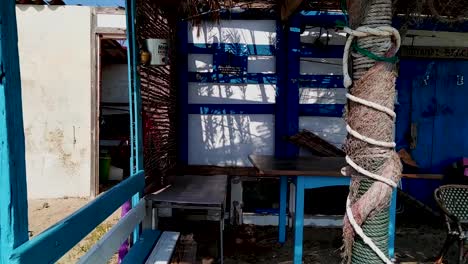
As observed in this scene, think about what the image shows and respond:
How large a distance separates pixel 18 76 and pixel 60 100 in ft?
19.2

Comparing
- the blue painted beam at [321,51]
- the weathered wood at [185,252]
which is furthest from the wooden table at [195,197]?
the blue painted beam at [321,51]

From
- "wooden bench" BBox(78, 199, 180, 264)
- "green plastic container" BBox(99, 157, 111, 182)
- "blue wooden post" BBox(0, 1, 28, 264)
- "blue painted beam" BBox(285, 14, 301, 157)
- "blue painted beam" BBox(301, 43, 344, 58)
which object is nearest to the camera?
"blue wooden post" BBox(0, 1, 28, 264)

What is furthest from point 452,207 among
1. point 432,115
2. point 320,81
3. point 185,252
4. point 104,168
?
point 104,168

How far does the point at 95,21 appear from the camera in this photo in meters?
6.66

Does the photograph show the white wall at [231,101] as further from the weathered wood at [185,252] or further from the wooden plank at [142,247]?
the wooden plank at [142,247]

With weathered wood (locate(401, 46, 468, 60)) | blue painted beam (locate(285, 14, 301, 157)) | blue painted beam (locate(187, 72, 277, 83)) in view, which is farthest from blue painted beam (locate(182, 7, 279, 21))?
weathered wood (locate(401, 46, 468, 60))

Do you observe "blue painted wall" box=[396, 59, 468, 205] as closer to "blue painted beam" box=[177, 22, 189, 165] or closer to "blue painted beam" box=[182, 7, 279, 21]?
A: "blue painted beam" box=[182, 7, 279, 21]

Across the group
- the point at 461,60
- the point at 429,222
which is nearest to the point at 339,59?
the point at 461,60

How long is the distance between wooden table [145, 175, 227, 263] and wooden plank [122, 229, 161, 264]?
24 cm

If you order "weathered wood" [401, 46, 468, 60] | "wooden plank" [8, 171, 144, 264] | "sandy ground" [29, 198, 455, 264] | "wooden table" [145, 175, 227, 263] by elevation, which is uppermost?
"weathered wood" [401, 46, 468, 60]

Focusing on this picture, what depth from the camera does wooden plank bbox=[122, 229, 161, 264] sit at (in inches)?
104

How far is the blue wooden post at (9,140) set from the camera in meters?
1.25

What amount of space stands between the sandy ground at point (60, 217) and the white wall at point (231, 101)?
1475mm

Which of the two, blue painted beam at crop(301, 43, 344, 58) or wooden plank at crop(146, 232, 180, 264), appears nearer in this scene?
wooden plank at crop(146, 232, 180, 264)
